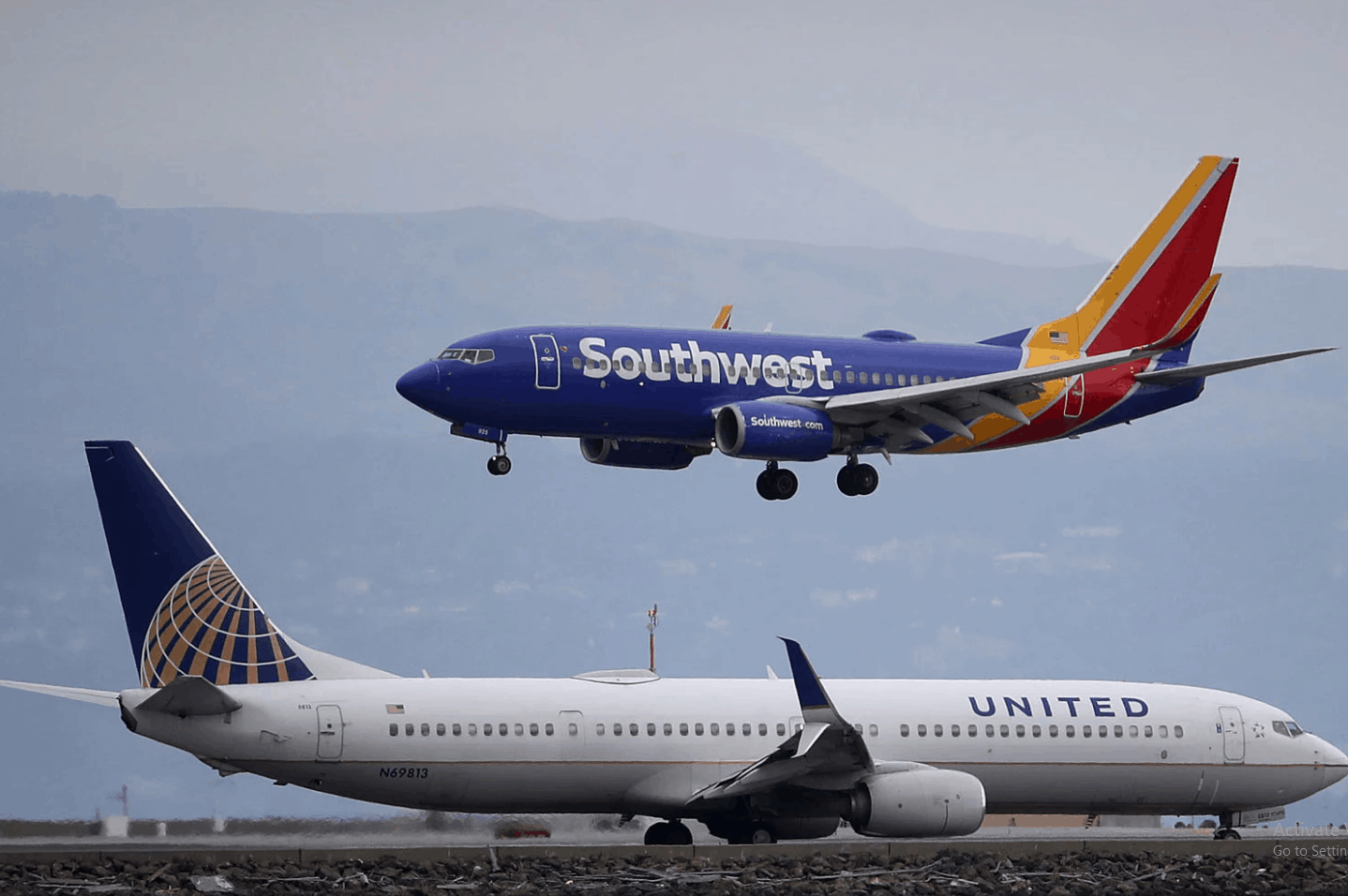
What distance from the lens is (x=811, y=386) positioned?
45531 millimetres

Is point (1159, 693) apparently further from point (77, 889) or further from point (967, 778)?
point (77, 889)

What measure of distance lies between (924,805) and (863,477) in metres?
8.53

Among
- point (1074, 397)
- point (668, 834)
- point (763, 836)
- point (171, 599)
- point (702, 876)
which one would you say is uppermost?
point (1074, 397)

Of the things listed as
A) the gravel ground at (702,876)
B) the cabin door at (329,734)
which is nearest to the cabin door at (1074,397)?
the gravel ground at (702,876)

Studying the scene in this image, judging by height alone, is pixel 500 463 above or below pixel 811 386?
below

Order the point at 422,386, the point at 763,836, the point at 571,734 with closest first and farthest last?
the point at 422,386
the point at 763,836
the point at 571,734

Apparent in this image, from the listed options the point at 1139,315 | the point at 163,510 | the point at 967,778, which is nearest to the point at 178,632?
the point at 163,510

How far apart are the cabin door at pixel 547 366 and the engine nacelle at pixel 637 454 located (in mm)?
3308

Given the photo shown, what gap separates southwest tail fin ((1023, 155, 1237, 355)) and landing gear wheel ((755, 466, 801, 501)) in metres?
9.28

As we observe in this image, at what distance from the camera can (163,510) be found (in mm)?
43125

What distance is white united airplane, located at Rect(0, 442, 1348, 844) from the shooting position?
41406 millimetres

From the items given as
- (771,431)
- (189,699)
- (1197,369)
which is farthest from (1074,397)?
(189,699)

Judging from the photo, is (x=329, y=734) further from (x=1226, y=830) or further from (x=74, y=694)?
(x=1226, y=830)

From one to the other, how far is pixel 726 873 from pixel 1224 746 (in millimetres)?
17057
